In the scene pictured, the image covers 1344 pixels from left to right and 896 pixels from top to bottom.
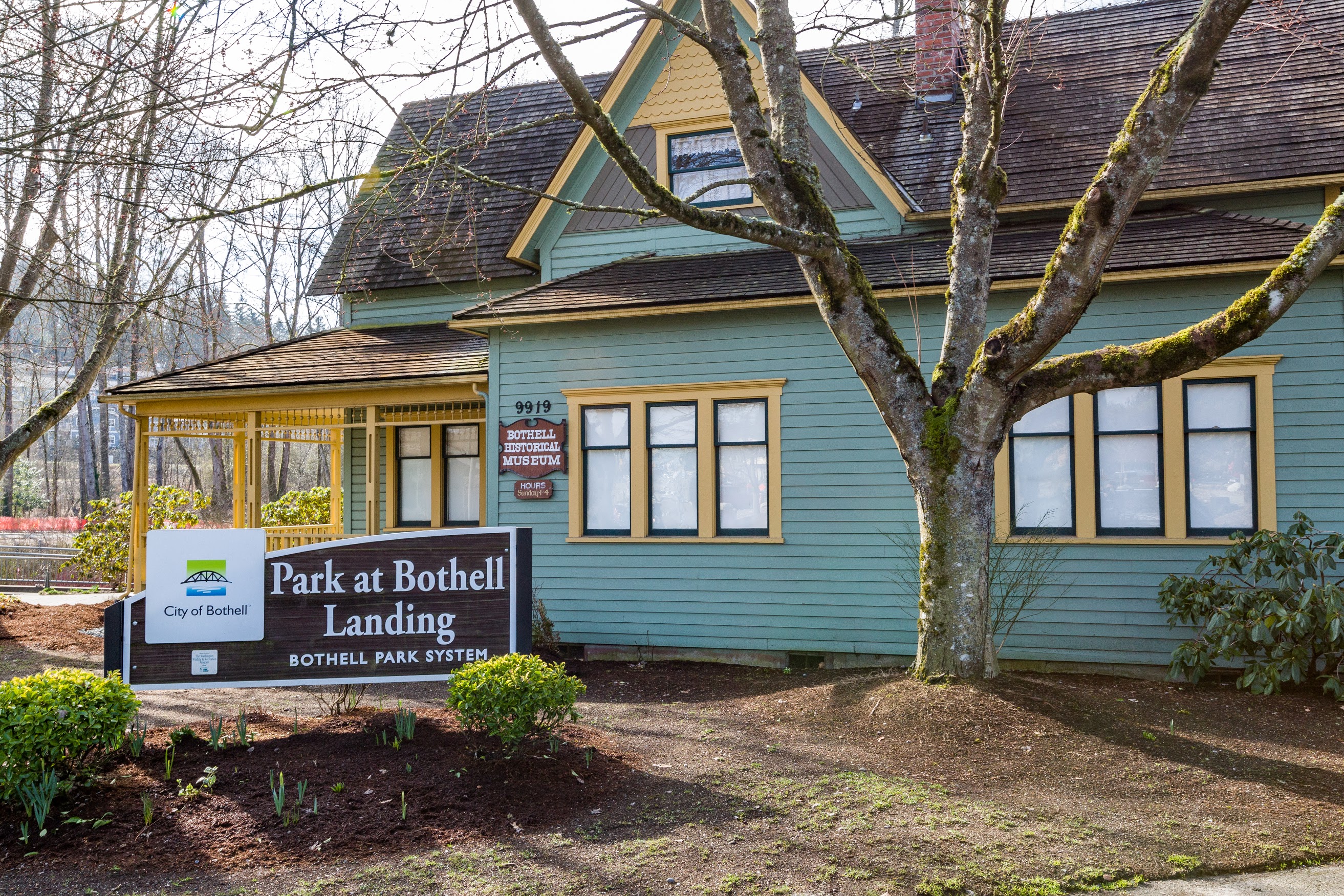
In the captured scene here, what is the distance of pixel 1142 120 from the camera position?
6.60 meters

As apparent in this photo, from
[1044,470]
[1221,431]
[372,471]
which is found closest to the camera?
[1221,431]

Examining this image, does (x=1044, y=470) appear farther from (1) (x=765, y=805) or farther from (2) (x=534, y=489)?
(1) (x=765, y=805)

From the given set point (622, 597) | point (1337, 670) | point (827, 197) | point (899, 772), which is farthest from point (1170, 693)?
point (827, 197)

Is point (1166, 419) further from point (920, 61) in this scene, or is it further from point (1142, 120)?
point (920, 61)

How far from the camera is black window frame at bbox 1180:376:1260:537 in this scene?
9492 millimetres

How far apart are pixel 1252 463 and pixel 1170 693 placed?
2529mm

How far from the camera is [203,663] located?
21.8 ft

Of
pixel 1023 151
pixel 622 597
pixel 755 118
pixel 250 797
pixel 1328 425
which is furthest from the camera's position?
pixel 1023 151

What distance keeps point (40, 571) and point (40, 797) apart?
19712mm

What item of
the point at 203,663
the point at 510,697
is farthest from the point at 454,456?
the point at 510,697

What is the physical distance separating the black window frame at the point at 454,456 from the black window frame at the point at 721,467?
4.57 meters

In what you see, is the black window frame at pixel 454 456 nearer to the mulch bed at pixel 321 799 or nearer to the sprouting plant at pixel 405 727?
the mulch bed at pixel 321 799

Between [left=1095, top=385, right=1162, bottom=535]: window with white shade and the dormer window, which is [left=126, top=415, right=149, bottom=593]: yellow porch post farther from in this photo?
[left=1095, top=385, right=1162, bottom=535]: window with white shade

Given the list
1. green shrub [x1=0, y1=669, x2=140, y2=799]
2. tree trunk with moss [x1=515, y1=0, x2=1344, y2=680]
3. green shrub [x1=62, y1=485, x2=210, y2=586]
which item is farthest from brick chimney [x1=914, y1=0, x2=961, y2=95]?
green shrub [x1=62, y1=485, x2=210, y2=586]
